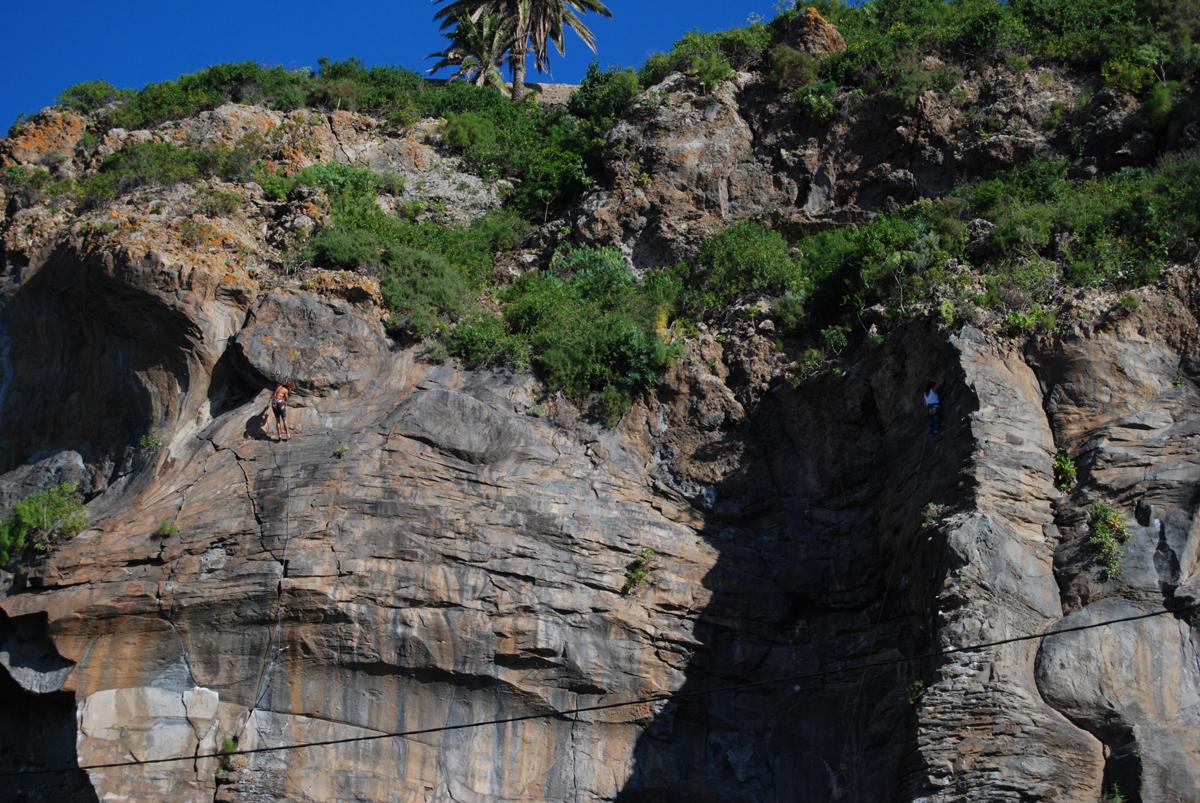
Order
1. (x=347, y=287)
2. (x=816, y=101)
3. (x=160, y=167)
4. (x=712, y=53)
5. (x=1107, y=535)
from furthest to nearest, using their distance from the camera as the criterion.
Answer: (x=712, y=53) < (x=816, y=101) < (x=160, y=167) < (x=347, y=287) < (x=1107, y=535)

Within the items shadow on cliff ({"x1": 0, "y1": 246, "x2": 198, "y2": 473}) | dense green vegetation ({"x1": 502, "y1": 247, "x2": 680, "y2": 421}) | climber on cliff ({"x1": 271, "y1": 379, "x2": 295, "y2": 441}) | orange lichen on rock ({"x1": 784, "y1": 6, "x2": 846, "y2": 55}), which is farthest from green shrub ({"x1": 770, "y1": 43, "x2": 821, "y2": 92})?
shadow on cliff ({"x1": 0, "y1": 246, "x2": 198, "y2": 473})

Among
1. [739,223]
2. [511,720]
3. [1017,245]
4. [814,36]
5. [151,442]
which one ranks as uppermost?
[814,36]

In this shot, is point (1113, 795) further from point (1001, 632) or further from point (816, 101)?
point (816, 101)

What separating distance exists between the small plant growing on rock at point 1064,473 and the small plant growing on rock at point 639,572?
5.07 m

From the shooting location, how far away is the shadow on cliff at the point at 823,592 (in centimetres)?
1557

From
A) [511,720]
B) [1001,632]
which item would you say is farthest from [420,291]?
[1001,632]

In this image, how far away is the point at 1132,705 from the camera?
44.4ft

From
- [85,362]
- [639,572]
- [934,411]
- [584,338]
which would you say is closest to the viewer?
[934,411]

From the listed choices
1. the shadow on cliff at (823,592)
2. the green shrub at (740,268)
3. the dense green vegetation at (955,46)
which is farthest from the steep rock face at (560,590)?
the dense green vegetation at (955,46)

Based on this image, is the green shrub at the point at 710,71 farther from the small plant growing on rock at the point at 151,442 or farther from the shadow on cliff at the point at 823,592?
the small plant growing on rock at the point at 151,442

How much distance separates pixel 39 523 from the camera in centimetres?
1683

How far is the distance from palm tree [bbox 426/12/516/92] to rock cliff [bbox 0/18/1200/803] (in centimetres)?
1200

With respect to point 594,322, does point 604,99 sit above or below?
above

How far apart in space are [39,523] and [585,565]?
22.7 feet
